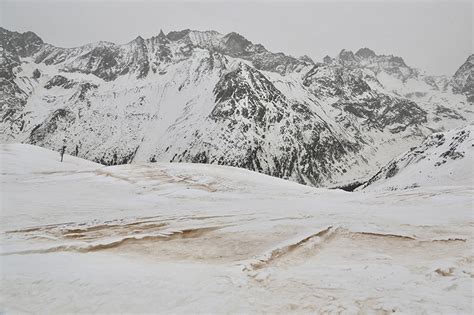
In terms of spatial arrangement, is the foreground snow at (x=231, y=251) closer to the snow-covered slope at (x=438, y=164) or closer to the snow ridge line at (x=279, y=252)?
the snow ridge line at (x=279, y=252)

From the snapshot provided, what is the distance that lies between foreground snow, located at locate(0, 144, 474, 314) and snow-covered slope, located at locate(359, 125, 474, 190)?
1984 inches

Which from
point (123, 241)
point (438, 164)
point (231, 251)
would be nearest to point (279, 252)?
point (231, 251)

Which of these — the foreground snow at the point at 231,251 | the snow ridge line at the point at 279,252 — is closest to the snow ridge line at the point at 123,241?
the foreground snow at the point at 231,251

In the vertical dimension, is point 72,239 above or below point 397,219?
below

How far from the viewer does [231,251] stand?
967 centimetres

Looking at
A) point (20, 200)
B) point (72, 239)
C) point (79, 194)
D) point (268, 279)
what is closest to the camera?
point (268, 279)

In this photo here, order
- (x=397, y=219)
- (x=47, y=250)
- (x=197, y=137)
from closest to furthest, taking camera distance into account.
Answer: (x=47, y=250), (x=397, y=219), (x=197, y=137)

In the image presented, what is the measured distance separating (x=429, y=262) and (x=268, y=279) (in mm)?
4003

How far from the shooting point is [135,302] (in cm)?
655

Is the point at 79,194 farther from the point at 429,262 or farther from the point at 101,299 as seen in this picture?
the point at 429,262

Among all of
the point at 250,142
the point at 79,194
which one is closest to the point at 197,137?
the point at 250,142

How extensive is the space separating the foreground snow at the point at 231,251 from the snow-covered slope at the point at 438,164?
1984 inches

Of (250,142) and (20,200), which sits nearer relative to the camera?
(20,200)

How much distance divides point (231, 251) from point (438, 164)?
6888 cm
